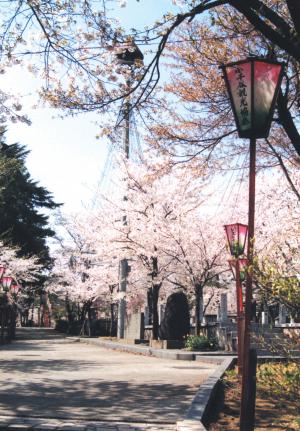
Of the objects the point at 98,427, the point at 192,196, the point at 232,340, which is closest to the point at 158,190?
the point at 192,196

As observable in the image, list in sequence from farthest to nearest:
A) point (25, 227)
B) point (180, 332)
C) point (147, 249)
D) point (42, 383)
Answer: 1. point (25, 227)
2. point (147, 249)
3. point (180, 332)
4. point (42, 383)

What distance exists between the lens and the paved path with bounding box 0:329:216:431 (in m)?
5.87

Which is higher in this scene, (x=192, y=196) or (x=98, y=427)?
(x=192, y=196)

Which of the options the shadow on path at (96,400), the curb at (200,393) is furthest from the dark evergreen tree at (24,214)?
the shadow on path at (96,400)

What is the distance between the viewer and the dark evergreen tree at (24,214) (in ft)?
124

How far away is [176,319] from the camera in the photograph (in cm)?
1903

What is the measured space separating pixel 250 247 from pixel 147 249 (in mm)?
16960

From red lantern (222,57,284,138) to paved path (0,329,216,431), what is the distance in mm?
3580

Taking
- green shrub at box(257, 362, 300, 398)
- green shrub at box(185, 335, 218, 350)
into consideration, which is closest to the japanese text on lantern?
green shrub at box(257, 362, 300, 398)

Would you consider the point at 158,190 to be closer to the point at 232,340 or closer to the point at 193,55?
the point at 232,340

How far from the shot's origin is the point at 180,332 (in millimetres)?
18875

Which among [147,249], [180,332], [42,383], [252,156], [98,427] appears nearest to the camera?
[252,156]

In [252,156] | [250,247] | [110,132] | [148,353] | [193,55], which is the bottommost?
[148,353]

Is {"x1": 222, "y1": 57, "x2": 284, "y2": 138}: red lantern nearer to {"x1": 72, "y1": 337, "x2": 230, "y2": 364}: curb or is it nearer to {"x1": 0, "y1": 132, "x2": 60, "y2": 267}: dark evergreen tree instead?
{"x1": 72, "y1": 337, "x2": 230, "y2": 364}: curb
